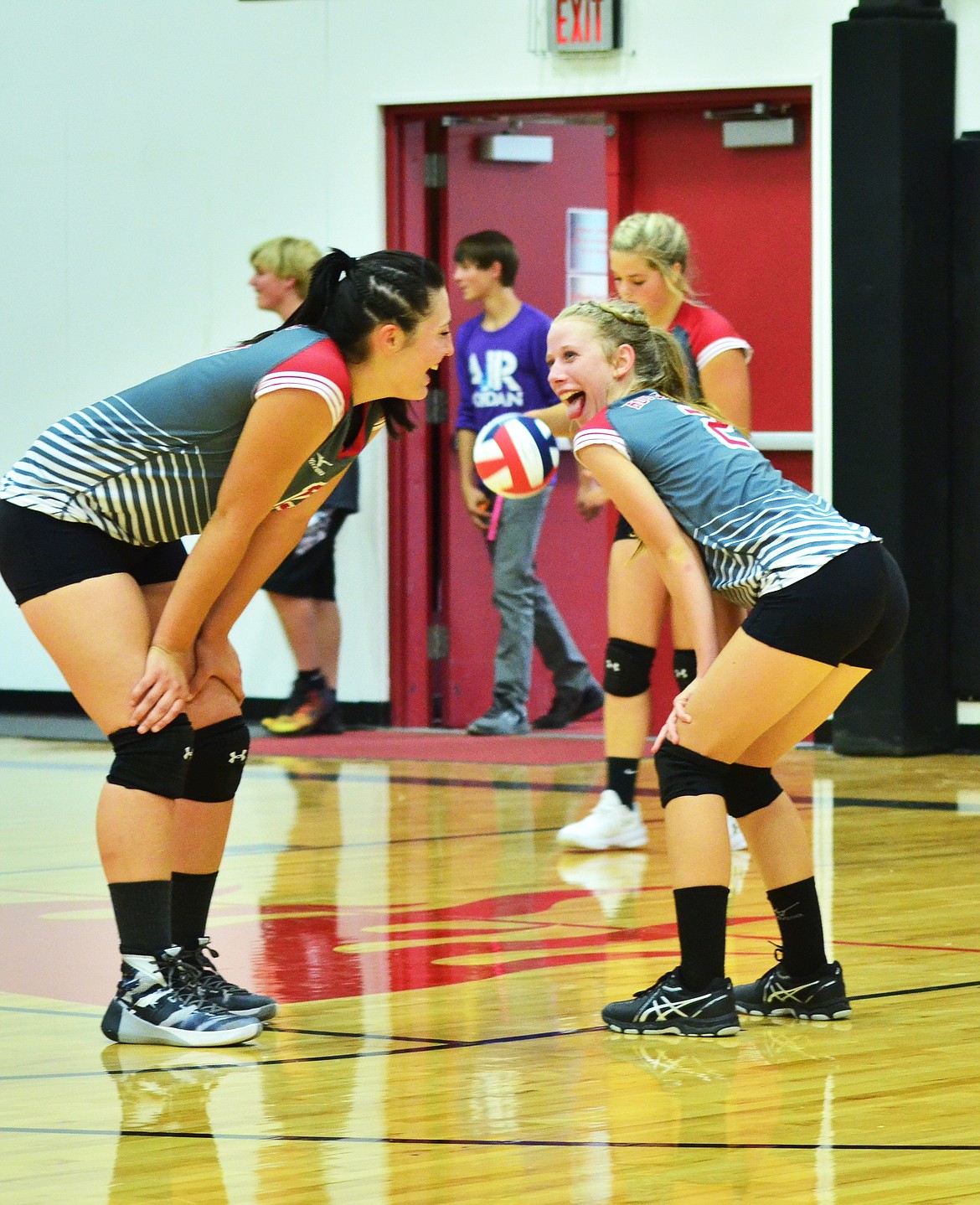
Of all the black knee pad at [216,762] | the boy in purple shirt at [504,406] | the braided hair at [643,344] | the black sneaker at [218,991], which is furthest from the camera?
the boy in purple shirt at [504,406]

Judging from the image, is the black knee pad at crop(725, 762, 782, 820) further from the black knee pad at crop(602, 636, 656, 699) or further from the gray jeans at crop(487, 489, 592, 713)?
the gray jeans at crop(487, 489, 592, 713)

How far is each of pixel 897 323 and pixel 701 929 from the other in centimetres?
458

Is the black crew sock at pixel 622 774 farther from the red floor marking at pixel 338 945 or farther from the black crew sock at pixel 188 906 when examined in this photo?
the black crew sock at pixel 188 906

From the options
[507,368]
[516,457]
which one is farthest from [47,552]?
[507,368]

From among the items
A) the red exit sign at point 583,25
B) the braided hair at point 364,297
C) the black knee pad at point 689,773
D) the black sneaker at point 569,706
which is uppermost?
the red exit sign at point 583,25

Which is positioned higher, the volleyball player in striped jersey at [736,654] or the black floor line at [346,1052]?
the volleyball player in striped jersey at [736,654]

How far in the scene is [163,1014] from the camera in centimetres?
338

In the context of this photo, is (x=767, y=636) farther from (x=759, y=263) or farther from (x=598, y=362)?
(x=759, y=263)

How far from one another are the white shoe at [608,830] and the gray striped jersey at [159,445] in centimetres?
224

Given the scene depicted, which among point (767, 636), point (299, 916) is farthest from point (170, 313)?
point (767, 636)

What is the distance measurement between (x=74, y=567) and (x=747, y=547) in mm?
1099

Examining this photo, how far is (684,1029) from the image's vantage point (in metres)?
3.41

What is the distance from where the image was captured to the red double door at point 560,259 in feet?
26.6

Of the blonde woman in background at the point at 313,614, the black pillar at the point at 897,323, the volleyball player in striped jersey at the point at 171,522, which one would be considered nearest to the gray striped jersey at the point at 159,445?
the volleyball player in striped jersey at the point at 171,522
